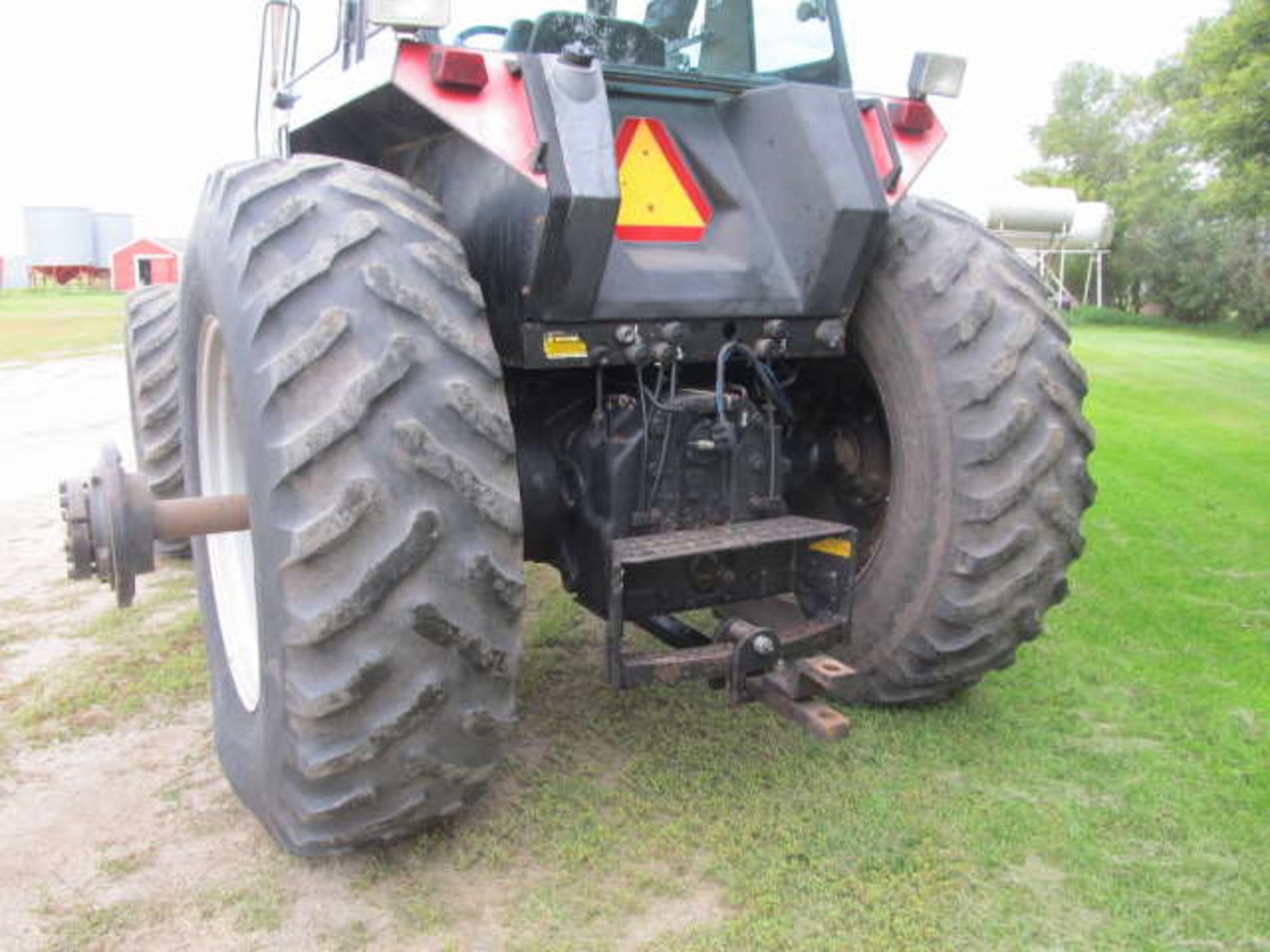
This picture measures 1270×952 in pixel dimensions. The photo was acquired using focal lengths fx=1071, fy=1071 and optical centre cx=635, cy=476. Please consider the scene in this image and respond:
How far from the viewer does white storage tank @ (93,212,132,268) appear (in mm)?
62594

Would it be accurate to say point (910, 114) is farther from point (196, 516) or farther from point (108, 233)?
point (108, 233)

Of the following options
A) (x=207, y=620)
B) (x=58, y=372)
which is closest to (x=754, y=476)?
(x=207, y=620)

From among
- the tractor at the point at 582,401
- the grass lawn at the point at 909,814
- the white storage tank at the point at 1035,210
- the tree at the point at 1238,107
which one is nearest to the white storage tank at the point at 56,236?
the white storage tank at the point at 1035,210

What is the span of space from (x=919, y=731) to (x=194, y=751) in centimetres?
222

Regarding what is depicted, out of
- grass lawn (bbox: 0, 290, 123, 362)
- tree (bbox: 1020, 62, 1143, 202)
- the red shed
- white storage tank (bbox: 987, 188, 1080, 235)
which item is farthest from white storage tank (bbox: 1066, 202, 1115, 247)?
the red shed

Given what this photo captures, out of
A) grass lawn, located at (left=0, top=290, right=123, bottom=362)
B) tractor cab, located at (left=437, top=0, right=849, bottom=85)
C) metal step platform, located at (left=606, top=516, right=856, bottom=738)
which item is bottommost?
grass lawn, located at (left=0, top=290, right=123, bottom=362)

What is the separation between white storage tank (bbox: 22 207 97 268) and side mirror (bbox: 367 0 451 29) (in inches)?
2665

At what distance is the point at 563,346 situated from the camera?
8.84 ft

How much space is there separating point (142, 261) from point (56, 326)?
32.6 m

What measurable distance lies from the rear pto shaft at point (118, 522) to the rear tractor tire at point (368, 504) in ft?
1.46

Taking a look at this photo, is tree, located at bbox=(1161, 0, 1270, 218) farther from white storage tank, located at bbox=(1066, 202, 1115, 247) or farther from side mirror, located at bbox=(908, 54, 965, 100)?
white storage tank, located at bbox=(1066, 202, 1115, 247)

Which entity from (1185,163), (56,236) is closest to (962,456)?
(1185,163)

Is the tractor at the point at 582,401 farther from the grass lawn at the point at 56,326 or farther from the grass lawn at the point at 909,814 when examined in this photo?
the grass lawn at the point at 56,326

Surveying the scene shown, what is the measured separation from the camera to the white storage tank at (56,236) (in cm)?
6066
